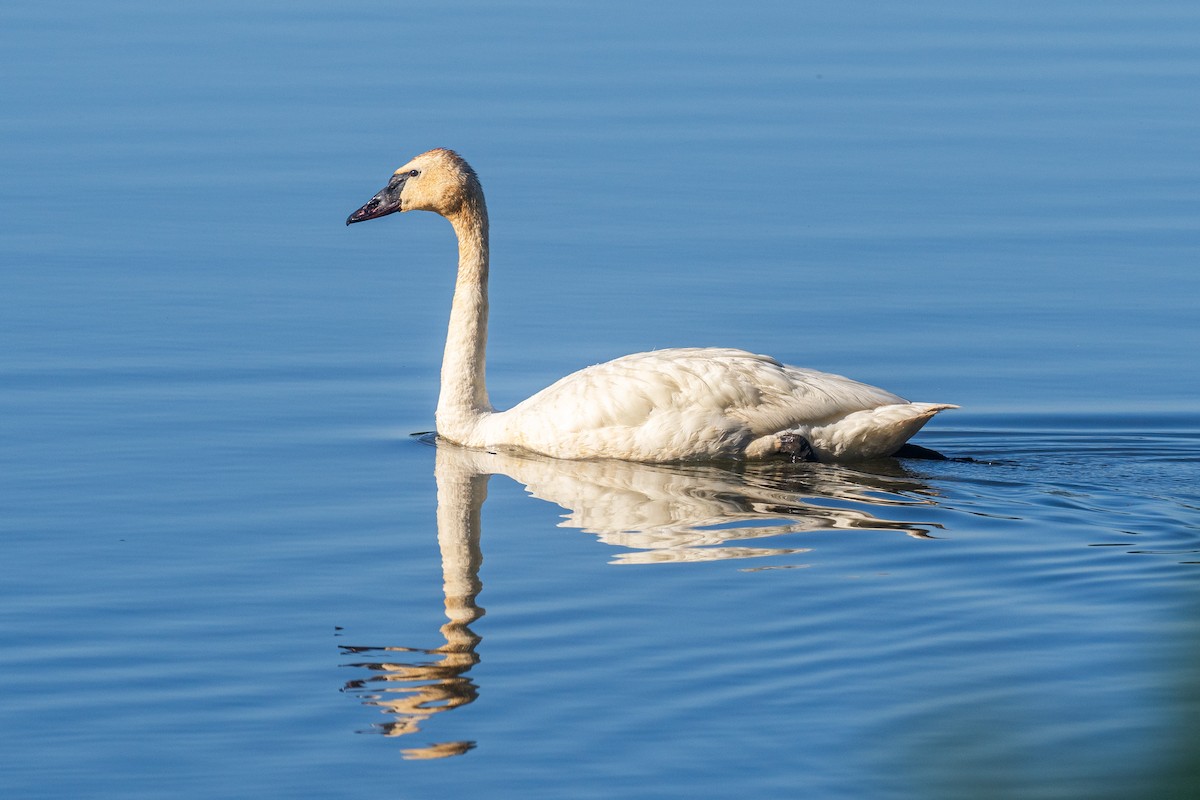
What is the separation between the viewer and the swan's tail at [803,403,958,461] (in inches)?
414

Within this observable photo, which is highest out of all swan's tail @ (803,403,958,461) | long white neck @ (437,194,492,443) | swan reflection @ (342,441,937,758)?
long white neck @ (437,194,492,443)

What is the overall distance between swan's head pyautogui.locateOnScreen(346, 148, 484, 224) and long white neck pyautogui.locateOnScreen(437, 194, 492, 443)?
8 cm

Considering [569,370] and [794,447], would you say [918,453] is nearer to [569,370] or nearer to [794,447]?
[794,447]

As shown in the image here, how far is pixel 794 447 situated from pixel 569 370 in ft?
9.07

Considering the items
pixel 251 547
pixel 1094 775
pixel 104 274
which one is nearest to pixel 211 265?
pixel 104 274

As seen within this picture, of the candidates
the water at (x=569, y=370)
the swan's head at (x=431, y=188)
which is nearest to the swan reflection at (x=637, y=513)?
the water at (x=569, y=370)

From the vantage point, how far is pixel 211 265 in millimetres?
15617

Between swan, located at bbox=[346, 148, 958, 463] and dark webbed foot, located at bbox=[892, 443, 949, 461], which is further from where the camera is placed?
dark webbed foot, located at bbox=[892, 443, 949, 461]

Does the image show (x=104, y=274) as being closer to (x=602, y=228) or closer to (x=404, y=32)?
(x=602, y=228)

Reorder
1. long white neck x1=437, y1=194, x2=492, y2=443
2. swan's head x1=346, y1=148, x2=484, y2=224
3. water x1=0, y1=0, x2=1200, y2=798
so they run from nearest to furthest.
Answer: water x1=0, y1=0, x2=1200, y2=798 < long white neck x1=437, y1=194, x2=492, y2=443 < swan's head x1=346, y1=148, x2=484, y2=224

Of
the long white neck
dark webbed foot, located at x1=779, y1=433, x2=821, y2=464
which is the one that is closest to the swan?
dark webbed foot, located at x1=779, y1=433, x2=821, y2=464

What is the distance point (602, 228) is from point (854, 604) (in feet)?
30.2

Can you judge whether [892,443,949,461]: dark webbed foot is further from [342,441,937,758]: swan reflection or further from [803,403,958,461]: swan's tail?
[342,441,937,758]: swan reflection

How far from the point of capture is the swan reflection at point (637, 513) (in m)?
Result: 7.09
